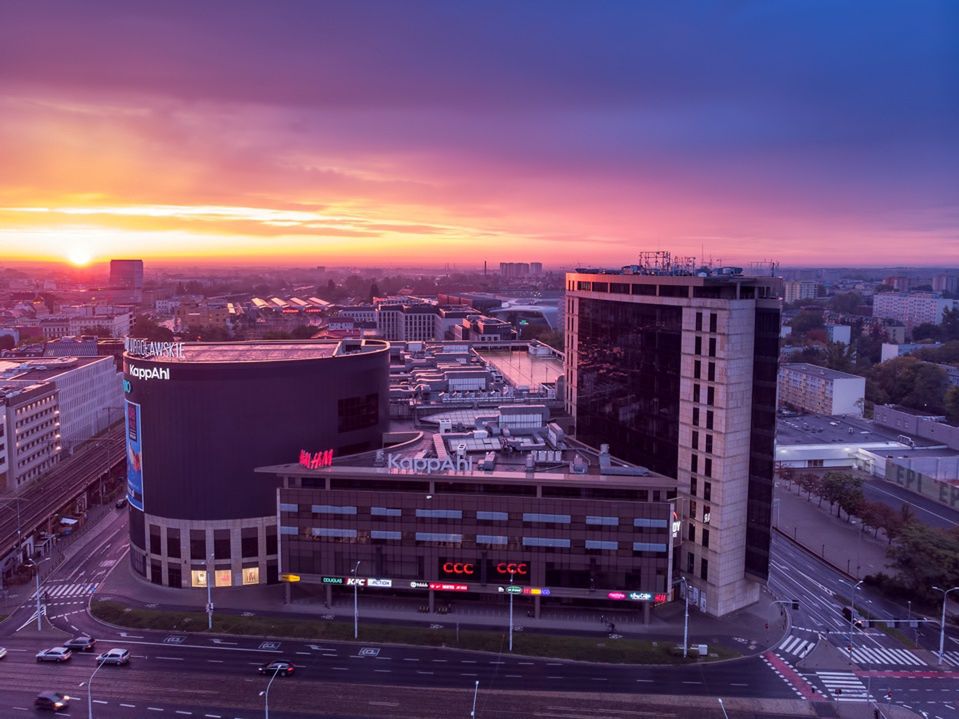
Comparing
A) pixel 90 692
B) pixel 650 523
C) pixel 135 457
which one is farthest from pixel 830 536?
pixel 135 457

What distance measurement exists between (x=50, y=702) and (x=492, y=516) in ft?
148

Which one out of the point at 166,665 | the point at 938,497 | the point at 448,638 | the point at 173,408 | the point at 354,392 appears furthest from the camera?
the point at 938,497

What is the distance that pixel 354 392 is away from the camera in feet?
331

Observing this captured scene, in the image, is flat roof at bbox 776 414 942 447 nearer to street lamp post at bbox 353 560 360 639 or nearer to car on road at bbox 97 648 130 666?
street lamp post at bbox 353 560 360 639

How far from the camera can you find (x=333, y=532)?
86.6 meters

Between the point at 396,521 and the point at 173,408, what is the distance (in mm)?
31987

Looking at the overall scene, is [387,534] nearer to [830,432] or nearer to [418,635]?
[418,635]

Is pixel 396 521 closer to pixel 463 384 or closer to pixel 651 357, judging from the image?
pixel 651 357

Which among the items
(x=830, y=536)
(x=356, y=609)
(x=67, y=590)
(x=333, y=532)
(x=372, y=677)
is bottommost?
(x=830, y=536)

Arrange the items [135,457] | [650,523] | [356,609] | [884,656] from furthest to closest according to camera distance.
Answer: [135,457], [650,523], [356,609], [884,656]

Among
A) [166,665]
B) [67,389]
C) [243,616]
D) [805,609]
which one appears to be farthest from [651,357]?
[67,389]

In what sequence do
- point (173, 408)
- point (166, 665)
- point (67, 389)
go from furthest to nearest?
point (67, 389)
point (173, 408)
point (166, 665)

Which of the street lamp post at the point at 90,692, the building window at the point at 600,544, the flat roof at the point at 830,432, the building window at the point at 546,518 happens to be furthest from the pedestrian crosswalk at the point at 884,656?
the flat roof at the point at 830,432

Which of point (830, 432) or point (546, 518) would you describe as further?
point (830, 432)
